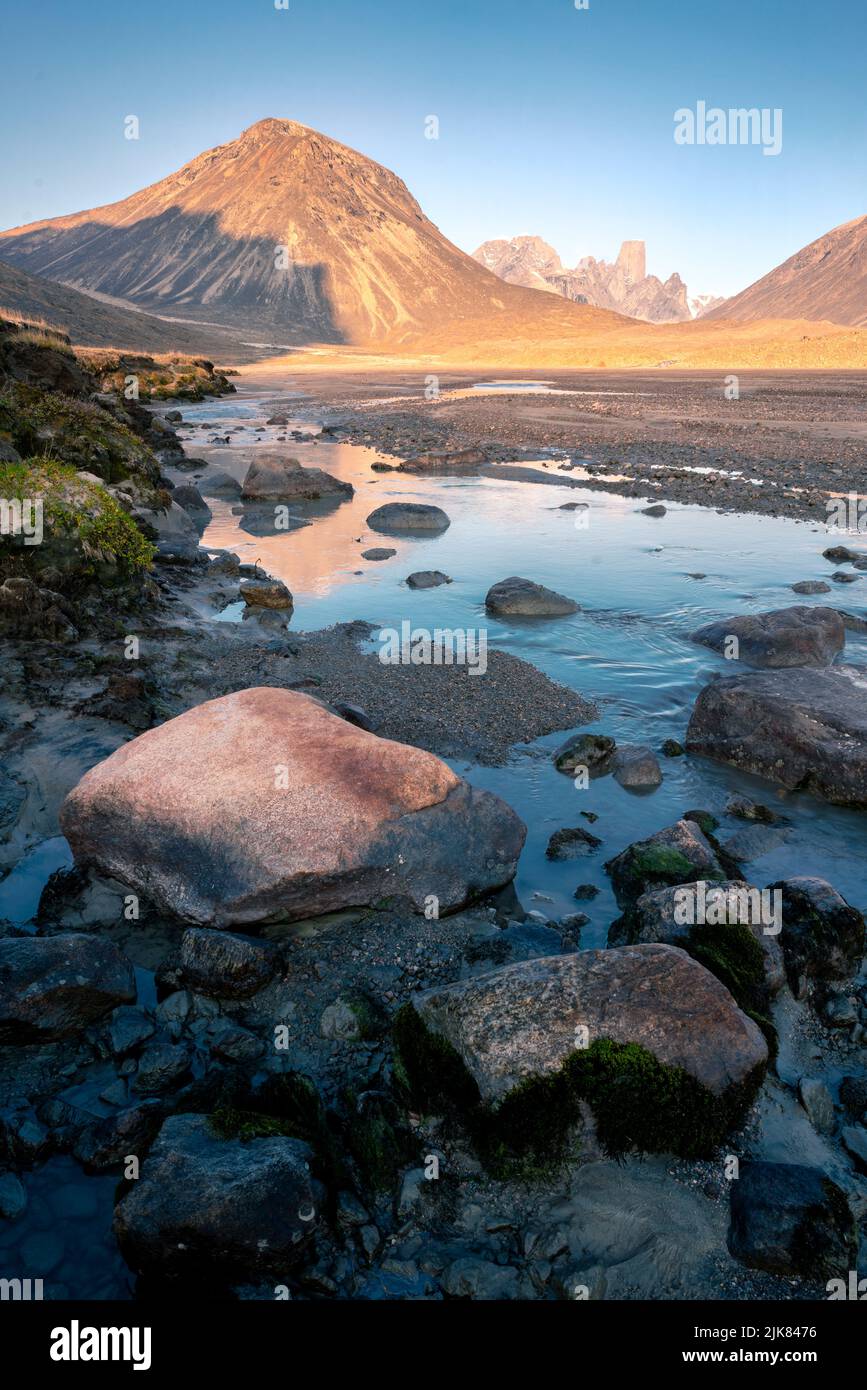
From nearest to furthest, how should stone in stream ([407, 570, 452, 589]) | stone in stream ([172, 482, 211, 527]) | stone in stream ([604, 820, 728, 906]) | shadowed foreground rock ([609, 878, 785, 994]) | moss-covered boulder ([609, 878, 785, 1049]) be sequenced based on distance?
moss-covered boulder ([609, 878, 785, 1049]) → shadowed foreground rock ([609, 878, 785, 994]) → stone in stream ([604, 820, 728, 906]) → stone in stream ([407, 570, 452, 589]) → stone in stream ([172, 482, 211, 527])

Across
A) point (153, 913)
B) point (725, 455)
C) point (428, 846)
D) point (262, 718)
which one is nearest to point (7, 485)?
point (262, 718)

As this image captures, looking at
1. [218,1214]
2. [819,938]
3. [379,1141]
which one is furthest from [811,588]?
[218,1214]

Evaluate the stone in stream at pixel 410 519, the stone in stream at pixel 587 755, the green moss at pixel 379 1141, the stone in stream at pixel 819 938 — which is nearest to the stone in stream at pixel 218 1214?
the green moss at pixel 379 1141

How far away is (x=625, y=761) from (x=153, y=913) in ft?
18.8

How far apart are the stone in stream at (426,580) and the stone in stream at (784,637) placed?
6.21 meters

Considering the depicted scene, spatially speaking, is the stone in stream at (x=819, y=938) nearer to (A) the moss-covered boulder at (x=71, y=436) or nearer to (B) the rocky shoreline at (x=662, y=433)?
(A) the moss-covered boulder at (x=71, y=436)

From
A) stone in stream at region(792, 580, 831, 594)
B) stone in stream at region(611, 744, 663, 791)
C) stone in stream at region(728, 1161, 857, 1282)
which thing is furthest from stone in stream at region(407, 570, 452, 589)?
stone in stream at region(728, 1161, 857, 1282)

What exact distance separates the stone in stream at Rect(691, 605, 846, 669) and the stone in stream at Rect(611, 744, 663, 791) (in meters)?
4.48

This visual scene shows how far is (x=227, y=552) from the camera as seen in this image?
20.2 meters

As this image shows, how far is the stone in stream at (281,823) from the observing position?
7074mm

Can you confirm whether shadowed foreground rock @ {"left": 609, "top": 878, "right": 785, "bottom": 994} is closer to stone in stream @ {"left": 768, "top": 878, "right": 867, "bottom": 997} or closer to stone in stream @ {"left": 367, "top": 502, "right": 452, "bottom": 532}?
stone in stream @ {"left": 768, "top": 878, "right": 867, "bottom": 997}

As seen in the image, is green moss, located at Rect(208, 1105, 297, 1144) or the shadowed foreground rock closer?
green moss, located at Rect(208, 1105, 297, 1144)

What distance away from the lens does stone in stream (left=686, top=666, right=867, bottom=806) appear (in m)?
9.35
